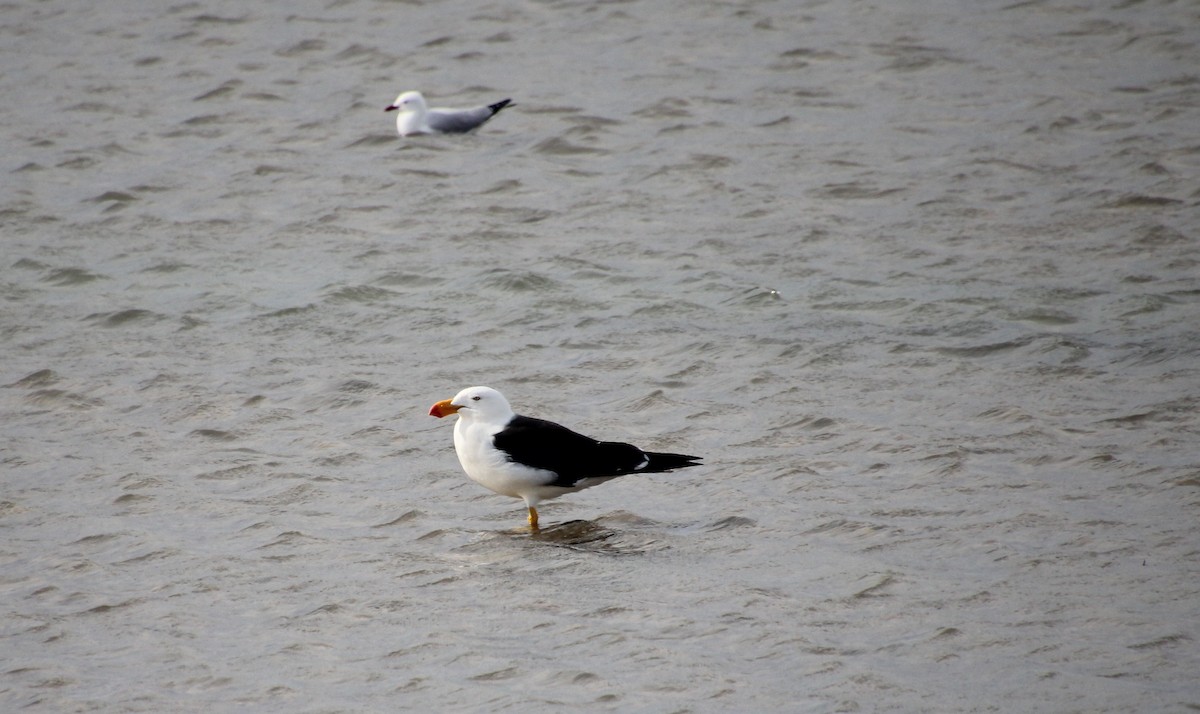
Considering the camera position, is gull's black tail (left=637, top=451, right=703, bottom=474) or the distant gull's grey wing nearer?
gull's black tail (left=637, top=451, right=703, bottom=474)

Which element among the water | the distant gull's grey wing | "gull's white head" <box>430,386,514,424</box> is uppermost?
"gull's white head" <box>430,386,514,424</box>

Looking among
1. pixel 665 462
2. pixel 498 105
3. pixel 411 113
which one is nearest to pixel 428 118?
pixel 411 113

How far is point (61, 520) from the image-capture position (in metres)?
7.77

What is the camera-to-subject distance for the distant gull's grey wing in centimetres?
1480

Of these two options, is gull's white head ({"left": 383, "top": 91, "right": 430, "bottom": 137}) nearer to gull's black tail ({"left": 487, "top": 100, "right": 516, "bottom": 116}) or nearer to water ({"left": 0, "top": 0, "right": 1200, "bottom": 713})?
water ({"left": 0, "top": 0, "right": 1200, "bottom": 713})

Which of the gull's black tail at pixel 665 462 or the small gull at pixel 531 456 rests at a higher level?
the small gull at pixel 531 456

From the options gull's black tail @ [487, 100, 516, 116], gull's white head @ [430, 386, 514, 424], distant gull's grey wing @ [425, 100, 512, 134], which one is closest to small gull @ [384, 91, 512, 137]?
distant gull's grey wing @ [425, 100, 512, 134]

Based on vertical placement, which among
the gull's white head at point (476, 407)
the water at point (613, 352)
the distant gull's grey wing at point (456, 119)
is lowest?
the water at point (613, 352)

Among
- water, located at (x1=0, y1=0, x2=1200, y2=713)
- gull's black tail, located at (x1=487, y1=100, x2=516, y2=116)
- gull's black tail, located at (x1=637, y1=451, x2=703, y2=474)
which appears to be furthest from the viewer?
gull's black tail, located at (x1=487, y1=100, x2=516, y2=116)

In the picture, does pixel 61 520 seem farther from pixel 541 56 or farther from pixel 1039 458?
pixel 541 56

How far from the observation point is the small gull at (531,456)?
727 cm

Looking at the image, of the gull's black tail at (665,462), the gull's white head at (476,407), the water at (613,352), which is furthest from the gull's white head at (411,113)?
the gull's black tail at (665,462)

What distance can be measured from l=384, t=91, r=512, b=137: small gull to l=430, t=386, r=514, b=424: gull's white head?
25.1 feet

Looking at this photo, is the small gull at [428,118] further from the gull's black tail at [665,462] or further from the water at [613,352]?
the gull's black tail at [665,462]
